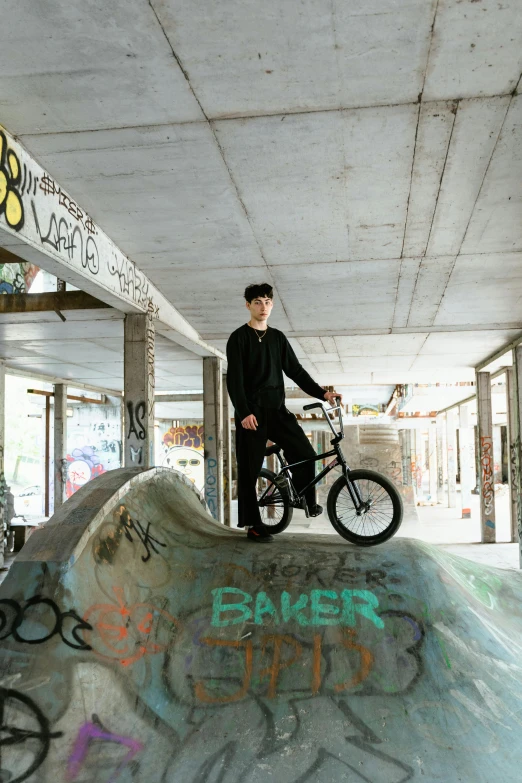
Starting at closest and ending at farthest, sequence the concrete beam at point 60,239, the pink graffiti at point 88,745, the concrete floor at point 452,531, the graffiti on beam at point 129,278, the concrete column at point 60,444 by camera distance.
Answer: the pink graffiti at point 88,745, the concrete beam at point 60,239, the graffiti on beam at point 129,278, the concrete floor at point 452,531, the concrete column at point 60,444

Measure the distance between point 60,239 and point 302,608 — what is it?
405 centimetres

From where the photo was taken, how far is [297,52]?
374cm

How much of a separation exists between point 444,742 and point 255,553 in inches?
70.0

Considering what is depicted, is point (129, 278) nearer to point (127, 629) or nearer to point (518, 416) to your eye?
point (127, 629)

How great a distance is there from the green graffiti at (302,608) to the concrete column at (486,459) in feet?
41.2

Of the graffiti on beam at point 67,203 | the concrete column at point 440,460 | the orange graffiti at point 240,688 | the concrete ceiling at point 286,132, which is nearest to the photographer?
the orange graffiti at point 240,688

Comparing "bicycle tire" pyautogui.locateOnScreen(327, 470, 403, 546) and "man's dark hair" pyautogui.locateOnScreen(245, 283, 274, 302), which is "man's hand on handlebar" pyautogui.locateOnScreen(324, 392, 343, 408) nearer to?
"bicycle tire" pyautogui.locateOnScreen(327, 470, 403, 546)

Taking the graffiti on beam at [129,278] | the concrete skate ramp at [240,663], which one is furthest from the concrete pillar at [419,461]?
the concrete skate ramp at [240,663]

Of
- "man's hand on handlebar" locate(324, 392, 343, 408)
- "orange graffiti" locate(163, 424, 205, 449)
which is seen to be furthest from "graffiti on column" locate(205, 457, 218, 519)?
"orange graffiti" locate(163, 424, 205, 449)

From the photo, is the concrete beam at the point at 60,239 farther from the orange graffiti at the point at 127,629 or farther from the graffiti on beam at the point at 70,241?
the orange graffiti at the point at 127,629

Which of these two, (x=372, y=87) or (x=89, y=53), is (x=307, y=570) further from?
(x=89, y=53)

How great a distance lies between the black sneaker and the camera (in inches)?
181

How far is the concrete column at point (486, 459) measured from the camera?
49.8 ft

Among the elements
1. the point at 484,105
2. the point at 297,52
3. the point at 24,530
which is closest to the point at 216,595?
the point at 297,52
